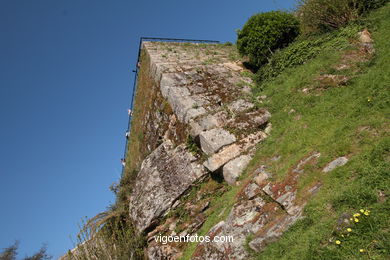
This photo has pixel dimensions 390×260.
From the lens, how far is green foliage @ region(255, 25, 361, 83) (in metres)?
8.65

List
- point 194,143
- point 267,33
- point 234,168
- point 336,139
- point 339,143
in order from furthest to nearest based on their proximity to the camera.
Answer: point 267,33
point 194,143
point 234,168
point 336,139
point 339,143

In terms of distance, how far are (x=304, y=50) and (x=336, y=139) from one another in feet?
18.0

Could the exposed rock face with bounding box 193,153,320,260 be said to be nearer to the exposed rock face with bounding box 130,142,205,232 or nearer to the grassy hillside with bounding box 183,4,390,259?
the grassy hillside with bounding box 183,4,390,259

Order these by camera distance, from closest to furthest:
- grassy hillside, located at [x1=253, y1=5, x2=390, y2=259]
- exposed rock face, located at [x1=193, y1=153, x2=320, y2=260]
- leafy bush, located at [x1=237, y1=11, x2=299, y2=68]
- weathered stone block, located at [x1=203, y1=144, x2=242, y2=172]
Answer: grassy hillside, located at [x1=253, y1=5, x2=390, y2=259]
exposed rock face, located at [x1=193, y1=153, x2=320, y2=260]
weathered stone block, located at [x1=203, y1=144, x2=242, y2=172]
leafy bush, located at [x1=237, y1=11, x2=299, y2=68]

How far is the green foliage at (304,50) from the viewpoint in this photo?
28.4 ft

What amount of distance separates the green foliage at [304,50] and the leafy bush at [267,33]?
1.93 feet

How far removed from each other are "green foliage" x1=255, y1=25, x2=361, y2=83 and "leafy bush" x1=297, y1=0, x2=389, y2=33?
0.59 m

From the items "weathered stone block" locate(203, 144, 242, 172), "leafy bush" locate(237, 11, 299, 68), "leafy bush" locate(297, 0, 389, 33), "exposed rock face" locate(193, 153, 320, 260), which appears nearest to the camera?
"exposed rock face" locate(193, 153, 320, 260)

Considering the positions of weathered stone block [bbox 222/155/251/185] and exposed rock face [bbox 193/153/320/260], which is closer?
exposed rock face [bbox 193/153/320/260]

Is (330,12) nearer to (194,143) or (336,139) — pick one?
(336,139)

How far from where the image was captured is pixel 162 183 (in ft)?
27.2

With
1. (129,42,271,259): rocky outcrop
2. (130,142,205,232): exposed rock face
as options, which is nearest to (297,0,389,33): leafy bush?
(129,42,271,259): rocky outcrop

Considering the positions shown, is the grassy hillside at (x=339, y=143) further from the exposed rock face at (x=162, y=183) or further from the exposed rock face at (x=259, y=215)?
the exposed rock face at (x=162, y=183)

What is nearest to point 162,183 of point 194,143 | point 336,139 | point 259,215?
point 194,143
